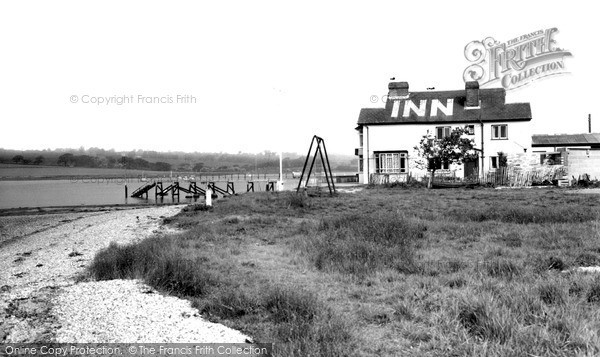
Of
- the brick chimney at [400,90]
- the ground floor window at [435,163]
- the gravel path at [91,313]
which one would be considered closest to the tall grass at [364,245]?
the gravel path at [91,313]

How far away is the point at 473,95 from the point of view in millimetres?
42375

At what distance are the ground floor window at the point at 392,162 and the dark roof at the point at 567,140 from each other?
80.2ft

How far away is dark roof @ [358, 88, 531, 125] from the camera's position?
40469 mm

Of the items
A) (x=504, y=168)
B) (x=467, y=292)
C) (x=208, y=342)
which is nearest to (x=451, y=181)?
(x=504, y=168)

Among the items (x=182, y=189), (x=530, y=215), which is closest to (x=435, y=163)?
(x=530, y=215)

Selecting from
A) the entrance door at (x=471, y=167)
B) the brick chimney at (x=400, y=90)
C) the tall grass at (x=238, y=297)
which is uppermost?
the brick chimney at (x=400, y=90)

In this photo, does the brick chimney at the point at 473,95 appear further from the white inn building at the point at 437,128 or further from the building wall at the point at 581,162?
the building wall at the point at 581,162

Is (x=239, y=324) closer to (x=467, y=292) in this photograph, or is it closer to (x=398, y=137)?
(x=467, y=292)

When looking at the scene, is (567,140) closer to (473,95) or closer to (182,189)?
(473,95)

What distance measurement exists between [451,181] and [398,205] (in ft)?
52.3

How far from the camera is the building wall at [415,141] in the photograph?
40.1m

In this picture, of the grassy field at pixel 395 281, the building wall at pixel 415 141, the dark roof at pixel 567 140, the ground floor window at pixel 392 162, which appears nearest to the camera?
the grassy field at pixel 395 281

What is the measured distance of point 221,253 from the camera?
11.3m

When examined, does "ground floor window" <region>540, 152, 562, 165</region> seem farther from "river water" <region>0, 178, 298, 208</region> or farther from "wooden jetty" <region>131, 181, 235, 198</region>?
"wooden jetty" <region>131, 181, 235, 198</region>
